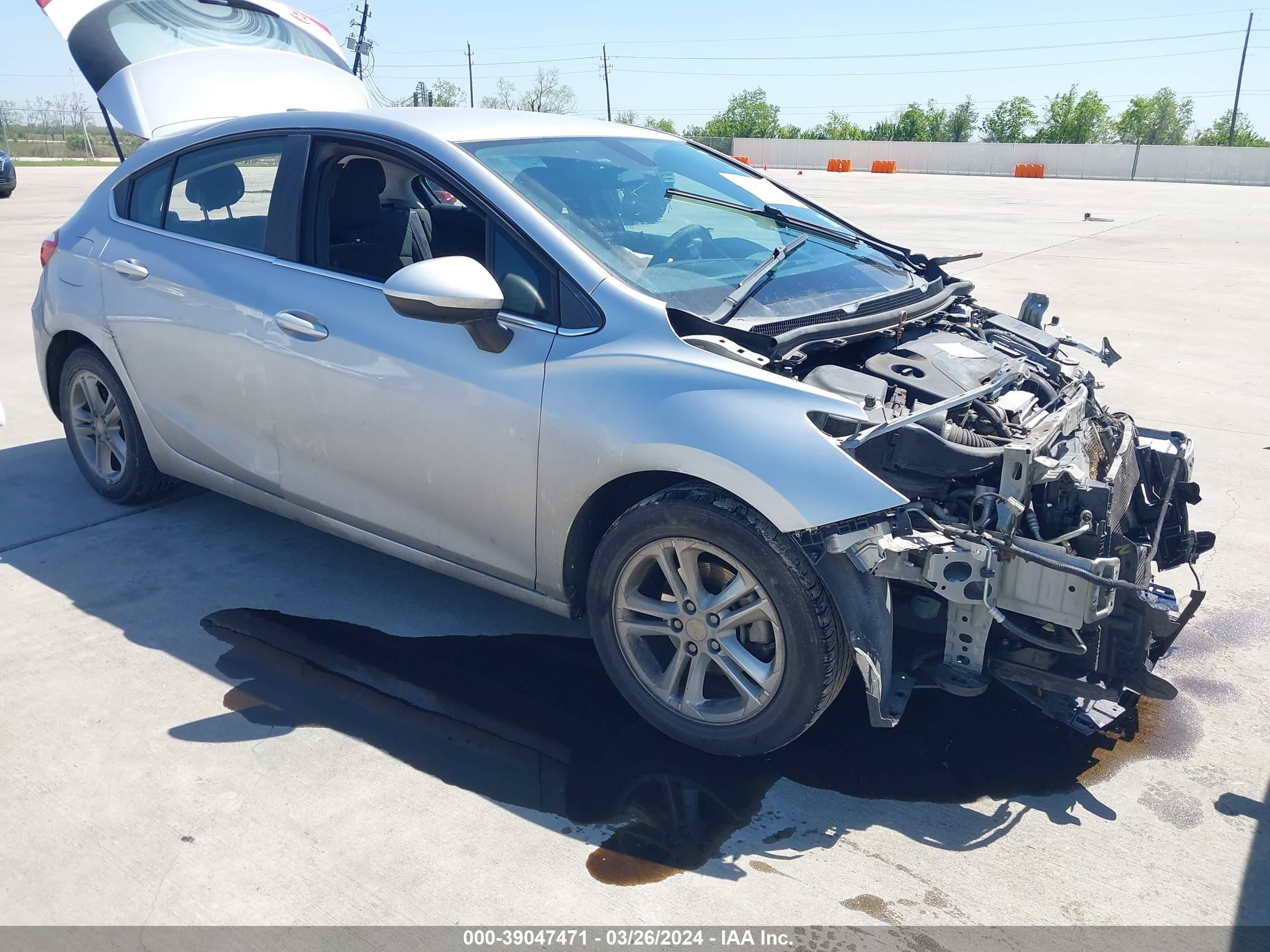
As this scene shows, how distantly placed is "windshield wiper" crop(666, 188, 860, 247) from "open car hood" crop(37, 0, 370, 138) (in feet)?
8.03

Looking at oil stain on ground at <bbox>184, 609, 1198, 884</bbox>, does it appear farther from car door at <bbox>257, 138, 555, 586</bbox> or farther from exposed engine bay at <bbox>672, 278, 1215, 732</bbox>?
car door at <bbox>257, 138, 555, 586</bbox>

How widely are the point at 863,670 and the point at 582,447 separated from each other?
1030 mm

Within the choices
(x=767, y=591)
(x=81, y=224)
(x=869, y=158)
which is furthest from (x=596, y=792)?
(x=869, y=158)

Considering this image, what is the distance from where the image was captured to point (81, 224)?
15.5ft

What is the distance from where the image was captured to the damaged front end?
2.73m

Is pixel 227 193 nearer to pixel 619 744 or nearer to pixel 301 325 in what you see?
pixel 301 325

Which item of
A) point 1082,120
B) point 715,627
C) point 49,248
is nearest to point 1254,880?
point 715,627

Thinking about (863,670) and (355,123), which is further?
(355,123)

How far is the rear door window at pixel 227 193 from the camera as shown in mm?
3994

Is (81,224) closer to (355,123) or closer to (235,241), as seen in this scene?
(235,241)

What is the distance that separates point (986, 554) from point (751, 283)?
1.23 m

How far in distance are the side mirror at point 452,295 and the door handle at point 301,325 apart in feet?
1.80

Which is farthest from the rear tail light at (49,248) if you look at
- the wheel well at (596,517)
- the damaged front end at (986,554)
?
the damaged front end at (986,554)

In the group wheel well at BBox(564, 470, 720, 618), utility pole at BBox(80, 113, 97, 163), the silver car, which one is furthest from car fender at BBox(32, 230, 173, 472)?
utility pole at BBox(80, 113, 97, 163)
